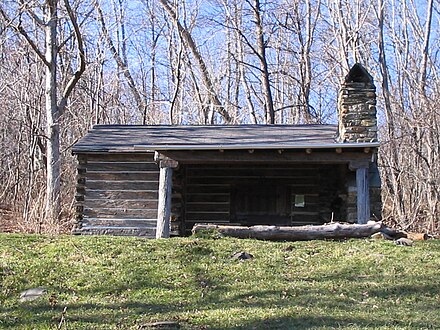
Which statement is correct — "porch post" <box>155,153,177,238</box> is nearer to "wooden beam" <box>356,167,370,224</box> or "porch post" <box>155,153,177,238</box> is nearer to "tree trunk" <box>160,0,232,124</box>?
"wooden beam" <box>356,167,370,224</box>

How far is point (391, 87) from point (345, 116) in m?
13.9

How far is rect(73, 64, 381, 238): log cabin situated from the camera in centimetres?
1346

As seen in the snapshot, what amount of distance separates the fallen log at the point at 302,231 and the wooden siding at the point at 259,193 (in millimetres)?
4045

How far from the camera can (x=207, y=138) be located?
15.4m

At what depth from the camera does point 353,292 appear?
26.4ft

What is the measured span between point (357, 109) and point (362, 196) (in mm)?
3074

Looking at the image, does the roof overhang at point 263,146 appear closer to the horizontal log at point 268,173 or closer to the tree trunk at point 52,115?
the horizontal log at point 268,173

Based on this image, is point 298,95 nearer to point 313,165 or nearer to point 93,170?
point 313,165

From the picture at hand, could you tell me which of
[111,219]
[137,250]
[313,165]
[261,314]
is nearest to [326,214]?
[313,165]

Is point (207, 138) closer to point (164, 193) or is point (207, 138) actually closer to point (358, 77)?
point (164, 193)

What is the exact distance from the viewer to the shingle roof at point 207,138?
13.4 meters

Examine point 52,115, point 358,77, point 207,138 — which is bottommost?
point 207,138

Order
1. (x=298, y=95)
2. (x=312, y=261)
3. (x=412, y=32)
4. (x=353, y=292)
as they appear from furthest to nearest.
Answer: (x=298, y=95), (x=412, y=32), (x=312, y=261), (x=353, y=292)

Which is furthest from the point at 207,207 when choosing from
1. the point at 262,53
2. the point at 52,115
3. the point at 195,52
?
the point at 195,52
